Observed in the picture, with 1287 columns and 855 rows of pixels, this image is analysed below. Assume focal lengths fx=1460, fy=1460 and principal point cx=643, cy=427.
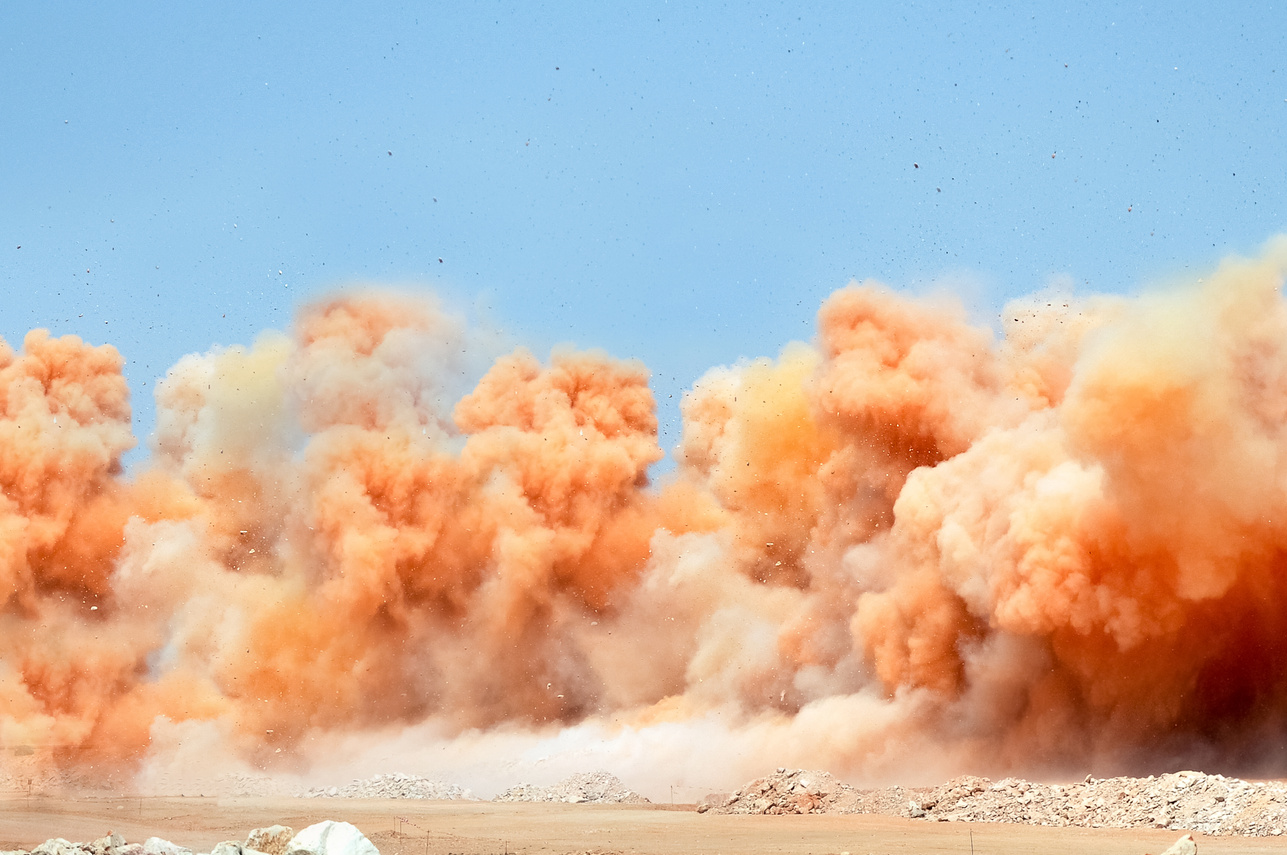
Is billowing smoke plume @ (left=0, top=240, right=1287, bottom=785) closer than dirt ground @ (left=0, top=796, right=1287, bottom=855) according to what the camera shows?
No

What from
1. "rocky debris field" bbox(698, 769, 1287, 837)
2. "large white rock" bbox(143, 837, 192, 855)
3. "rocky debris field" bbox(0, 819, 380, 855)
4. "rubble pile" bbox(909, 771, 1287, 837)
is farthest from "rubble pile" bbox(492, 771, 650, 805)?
"large white rock" bbox(143, 837, 192, 855)

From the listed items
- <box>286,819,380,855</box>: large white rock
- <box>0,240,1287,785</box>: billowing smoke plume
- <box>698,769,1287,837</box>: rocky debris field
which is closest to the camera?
<box>286,819,380,855</box>: large white rock

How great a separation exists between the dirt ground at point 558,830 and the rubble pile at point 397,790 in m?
1.84

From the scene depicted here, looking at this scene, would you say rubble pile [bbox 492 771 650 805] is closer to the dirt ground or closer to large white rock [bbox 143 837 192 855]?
the dirt ground

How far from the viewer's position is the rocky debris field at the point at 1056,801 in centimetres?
2944

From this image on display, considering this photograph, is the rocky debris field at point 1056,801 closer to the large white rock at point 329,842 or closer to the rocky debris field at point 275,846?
the rocky debris field at point 275,846

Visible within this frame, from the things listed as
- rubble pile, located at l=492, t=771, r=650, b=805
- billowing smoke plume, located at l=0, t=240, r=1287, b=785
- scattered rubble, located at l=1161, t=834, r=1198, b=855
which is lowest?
scattered rubble, located at l=1161, t=834, r=1198, b=855

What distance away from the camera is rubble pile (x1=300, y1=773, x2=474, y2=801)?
46.3 meters

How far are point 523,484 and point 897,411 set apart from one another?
16061mm

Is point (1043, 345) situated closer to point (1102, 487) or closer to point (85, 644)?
point (1102, 487)

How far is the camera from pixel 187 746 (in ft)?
179

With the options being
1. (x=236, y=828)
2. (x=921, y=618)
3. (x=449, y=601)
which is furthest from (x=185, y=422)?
(x=921, y=618)

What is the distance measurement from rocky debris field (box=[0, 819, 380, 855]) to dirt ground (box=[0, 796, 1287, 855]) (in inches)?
214

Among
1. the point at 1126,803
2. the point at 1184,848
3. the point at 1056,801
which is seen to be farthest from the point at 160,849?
the point at 1126,803
